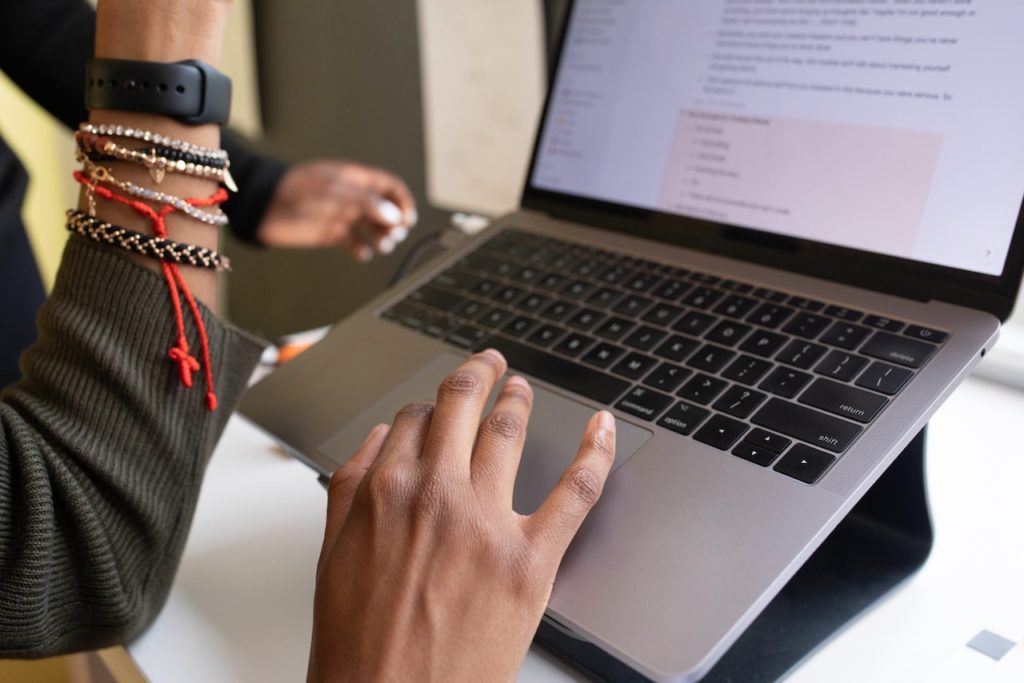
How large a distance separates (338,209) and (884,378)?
58cm

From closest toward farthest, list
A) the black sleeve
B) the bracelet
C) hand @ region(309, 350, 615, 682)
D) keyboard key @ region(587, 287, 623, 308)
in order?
hand @ region(309, 350, 615, 682) → the bracelet → keyboard key @ region(587, 287, 623, 308) → the black sleeve

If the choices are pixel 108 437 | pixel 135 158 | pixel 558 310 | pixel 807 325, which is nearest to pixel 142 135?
pixel 135 158

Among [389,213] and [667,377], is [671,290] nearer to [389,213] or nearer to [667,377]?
[667,377]

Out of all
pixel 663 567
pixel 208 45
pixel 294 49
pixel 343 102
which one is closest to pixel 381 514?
pixel 663 567

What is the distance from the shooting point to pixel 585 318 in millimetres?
508

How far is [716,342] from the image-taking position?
0.45 metres

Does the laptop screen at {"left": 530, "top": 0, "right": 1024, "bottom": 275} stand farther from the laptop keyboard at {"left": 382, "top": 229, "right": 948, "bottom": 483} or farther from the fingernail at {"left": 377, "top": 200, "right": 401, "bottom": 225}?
the fingernail at {"left": 377, "top": 200, "right": 401, "bottom": 225}

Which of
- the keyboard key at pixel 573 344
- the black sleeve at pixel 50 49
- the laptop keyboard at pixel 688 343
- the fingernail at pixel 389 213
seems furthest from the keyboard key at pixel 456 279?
the black sleeve at pixel 50 49

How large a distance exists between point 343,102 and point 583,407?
104 cm

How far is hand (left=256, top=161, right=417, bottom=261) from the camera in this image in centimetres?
81

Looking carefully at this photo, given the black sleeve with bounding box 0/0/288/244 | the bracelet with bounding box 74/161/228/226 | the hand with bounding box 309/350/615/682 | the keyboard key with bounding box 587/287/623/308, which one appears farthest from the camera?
the black sleeve with bounding box 0/0/288/244

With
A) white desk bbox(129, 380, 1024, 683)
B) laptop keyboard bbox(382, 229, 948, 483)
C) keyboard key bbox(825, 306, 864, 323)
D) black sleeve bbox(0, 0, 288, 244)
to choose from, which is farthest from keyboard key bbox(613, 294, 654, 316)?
black sleeve bbox(0, 0, 288, 244)

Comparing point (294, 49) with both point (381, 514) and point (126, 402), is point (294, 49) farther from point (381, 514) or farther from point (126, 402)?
point (381, 514)

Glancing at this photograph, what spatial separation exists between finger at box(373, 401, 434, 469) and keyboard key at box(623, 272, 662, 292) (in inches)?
7.1
